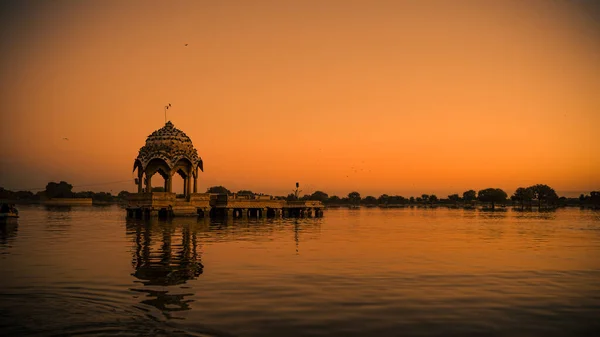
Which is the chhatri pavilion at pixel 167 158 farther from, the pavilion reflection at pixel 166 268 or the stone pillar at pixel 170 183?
the pavilion reflection at pixel 166 268

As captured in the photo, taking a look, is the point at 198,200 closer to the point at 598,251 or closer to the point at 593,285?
the point at 598,251

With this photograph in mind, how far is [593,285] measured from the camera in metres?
20.4

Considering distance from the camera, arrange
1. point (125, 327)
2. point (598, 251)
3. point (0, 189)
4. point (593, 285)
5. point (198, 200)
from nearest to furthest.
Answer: point (125, 327) < point (593, 285) < point (598, 251) < point (198, 200) < point (0, 189)

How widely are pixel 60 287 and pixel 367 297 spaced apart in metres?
10.0

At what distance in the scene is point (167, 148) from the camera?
79500 millimetres

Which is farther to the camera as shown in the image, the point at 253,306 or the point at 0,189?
the point at 0,189

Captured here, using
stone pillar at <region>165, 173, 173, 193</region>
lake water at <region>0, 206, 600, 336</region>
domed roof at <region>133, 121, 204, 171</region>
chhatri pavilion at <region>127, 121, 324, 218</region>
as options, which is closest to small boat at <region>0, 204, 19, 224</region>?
chhatri pavilion at <region>127, 121, 324, 218</region>

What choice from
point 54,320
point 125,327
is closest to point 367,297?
point 125,327

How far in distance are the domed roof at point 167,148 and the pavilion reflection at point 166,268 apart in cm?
4147

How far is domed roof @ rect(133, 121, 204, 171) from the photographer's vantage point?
79188mm

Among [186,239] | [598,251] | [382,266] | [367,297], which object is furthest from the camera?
[186,239]

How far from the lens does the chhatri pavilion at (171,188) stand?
7425cm

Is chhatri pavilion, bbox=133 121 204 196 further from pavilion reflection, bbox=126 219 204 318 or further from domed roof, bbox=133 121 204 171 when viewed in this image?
pavilion reflection, bbox=126 219 204 318

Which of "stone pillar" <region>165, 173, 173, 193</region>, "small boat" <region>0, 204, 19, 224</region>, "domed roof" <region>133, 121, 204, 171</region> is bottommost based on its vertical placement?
"small boat" <region>0, 204, 19, 224</region>
